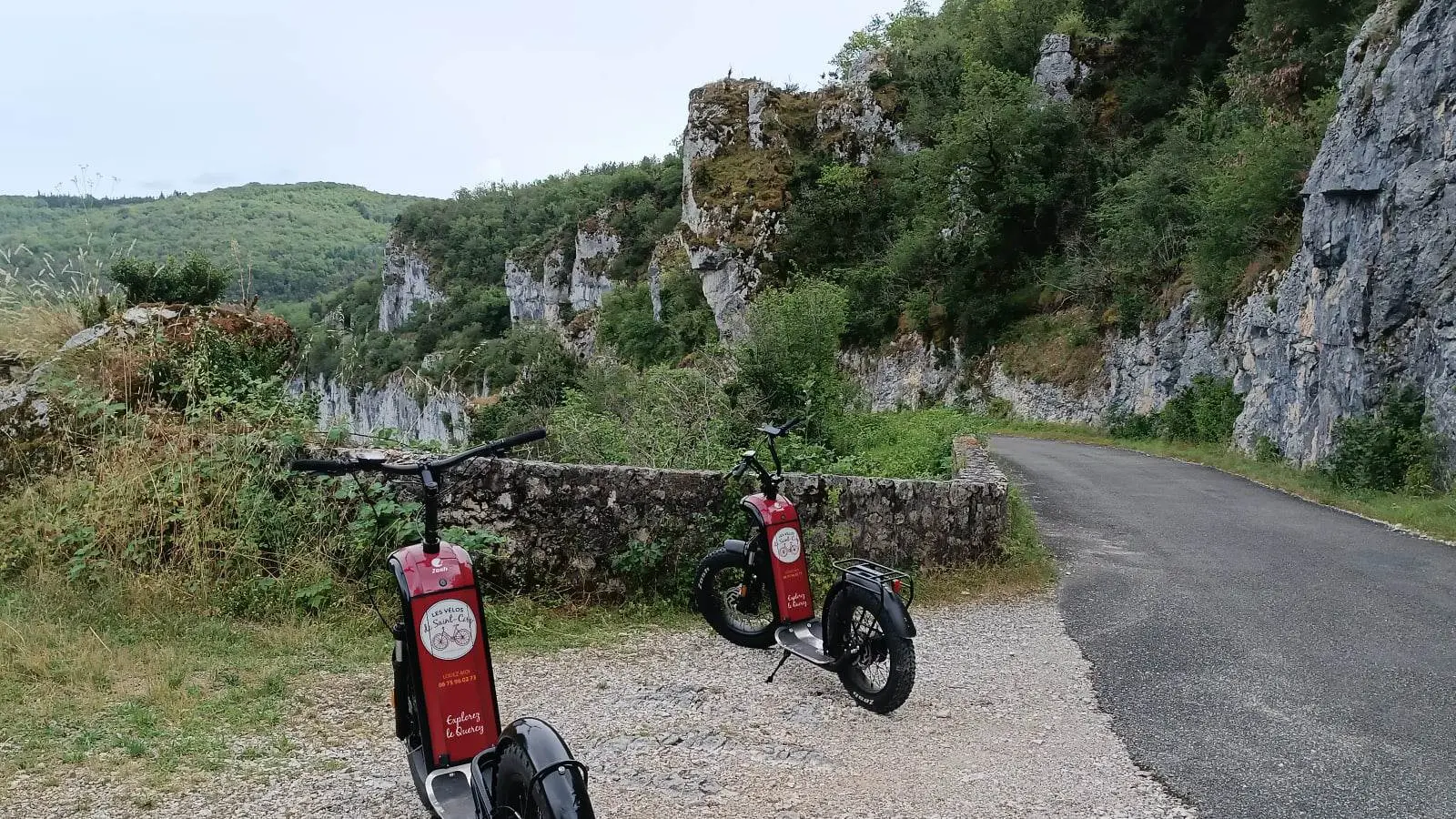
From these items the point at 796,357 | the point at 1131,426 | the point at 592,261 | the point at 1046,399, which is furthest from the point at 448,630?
the point at 592,261

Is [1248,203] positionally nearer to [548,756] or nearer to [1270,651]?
[1270,651]

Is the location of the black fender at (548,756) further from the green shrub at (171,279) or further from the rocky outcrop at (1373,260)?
the rocky outcrop at (1373,260)

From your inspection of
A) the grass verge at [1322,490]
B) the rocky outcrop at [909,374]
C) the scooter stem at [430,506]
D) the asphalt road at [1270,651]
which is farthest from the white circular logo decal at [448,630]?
Answer: the rocky outcrop at [909,374]

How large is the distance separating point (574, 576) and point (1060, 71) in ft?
104

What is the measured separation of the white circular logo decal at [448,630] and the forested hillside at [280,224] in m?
8.58

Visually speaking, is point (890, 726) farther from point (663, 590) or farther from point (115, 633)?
point (115, 633)

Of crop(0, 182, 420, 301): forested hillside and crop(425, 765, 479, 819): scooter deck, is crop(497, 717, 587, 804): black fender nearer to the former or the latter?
crop(425, 765, 479, 819): scooter deck

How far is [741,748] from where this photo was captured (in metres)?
4.07

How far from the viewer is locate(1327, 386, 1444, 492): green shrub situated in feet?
36.4

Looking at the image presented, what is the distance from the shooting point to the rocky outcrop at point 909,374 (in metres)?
29.9

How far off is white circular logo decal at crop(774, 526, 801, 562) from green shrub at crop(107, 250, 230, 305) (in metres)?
7.43

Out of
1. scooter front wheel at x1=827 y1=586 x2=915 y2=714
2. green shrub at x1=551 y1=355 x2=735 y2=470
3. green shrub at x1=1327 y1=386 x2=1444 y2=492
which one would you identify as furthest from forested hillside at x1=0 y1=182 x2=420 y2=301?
green shrub at x1=1327 y1=386 x2=1444 y2=492

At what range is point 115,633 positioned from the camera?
520 cm

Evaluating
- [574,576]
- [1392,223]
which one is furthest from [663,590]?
[1392,223]
